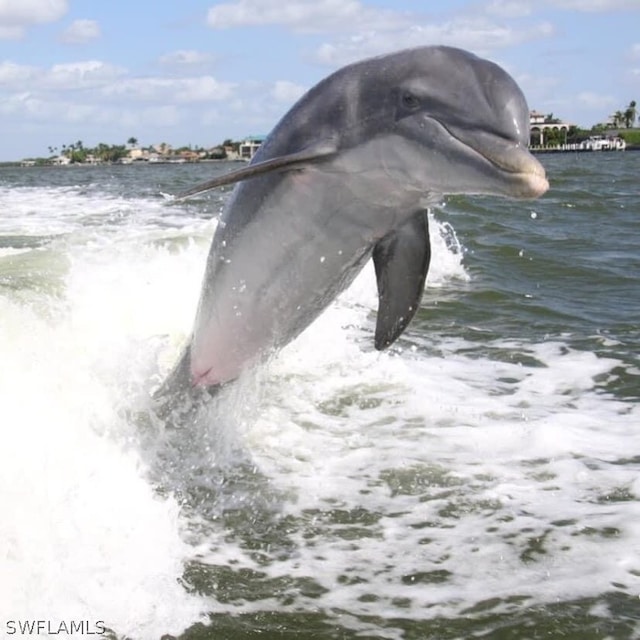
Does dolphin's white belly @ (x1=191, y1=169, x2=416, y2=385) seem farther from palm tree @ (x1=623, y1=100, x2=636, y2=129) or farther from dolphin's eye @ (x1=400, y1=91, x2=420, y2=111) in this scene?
palm tree @ (x1=623, y1=100, x2=636, y2=129)

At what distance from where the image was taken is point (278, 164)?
402cm

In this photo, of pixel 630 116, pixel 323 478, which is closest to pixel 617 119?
pixel 630 116

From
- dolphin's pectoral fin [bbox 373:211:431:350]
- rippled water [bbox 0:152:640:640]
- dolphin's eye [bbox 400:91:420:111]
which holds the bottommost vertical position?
rippled water [bbox 0:152:640:640]

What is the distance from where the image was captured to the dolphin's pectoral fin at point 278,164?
3.97m

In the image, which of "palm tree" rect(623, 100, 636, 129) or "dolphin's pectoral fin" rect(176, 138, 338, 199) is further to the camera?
"palm tree" rect(623, 100, 636, 129)

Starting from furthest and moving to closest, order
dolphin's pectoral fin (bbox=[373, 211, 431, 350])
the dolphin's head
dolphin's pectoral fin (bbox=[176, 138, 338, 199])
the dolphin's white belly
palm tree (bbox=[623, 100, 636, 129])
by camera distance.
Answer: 1. palm tree (bbox=[623, 100, 636, 129])
2. dolphin's pectoral fin (bbox=[373, 211, 431, 350])
3. the dolphin's white belly
4. dolphin's pectoral fin (bbox=[176, 138, 338, 199])
5. the dolphin's head

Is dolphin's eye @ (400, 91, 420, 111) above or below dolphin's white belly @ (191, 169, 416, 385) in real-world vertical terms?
above

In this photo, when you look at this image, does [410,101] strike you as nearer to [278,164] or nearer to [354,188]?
[354,188]

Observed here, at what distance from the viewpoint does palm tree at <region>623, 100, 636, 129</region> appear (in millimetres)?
154363

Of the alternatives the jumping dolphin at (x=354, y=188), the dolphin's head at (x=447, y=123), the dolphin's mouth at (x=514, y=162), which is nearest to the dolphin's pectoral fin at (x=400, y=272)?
the jumping dolphin at (x=354, y=188)

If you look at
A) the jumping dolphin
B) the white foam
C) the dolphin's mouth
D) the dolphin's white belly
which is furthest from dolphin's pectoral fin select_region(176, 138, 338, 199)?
the white foam

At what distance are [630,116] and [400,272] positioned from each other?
16378cm

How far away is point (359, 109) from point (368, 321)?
5.34 metres

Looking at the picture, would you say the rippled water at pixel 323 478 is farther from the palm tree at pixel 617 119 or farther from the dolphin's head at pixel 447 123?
the palm tree at pixel 617 119
